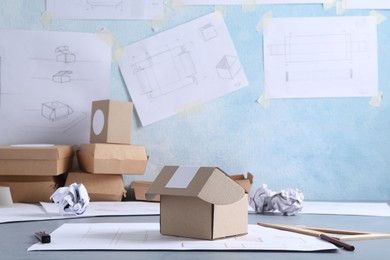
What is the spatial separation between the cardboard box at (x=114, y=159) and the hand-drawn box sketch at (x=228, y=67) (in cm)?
40

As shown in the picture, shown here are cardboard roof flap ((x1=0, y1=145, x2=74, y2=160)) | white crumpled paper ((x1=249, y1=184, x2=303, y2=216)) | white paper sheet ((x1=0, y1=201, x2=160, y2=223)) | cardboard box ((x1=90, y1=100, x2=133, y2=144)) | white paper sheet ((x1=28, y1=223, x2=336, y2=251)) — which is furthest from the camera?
cardboard box ((x1=90, y1=100, x2=133, y2=144))

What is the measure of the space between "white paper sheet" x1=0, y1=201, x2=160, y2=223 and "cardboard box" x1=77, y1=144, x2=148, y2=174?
0.32 feet

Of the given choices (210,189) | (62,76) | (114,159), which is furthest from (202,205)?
(62,76)

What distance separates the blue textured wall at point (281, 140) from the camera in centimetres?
195

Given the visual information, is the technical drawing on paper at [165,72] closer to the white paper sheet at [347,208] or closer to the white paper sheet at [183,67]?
the white paper sheet at [183,67]

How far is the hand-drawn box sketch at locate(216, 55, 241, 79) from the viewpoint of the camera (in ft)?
6.46

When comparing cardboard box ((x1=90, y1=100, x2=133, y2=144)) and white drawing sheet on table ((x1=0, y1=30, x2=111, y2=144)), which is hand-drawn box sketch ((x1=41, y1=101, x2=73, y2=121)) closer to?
white drawing sheet on table ((x1=0, y1=30, x2=111, y2=144))

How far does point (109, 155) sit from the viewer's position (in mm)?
1715

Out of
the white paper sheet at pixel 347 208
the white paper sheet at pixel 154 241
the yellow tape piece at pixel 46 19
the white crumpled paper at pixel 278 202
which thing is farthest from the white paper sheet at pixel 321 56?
the white paper sheet at pixel 154 241

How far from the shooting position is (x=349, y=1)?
6.50 ft

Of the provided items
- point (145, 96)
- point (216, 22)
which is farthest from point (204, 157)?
point (216, 22)

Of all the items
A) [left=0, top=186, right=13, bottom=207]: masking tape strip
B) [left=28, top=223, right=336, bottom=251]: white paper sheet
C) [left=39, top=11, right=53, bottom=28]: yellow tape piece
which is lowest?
[left=28, top=223, right=336, bottom=251]: white paper sheet

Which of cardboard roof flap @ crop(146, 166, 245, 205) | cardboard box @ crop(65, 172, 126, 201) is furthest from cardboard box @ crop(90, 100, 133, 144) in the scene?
cardboard roof flap @ crop(146, 166, 245, 205)

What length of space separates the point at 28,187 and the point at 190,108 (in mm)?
579
